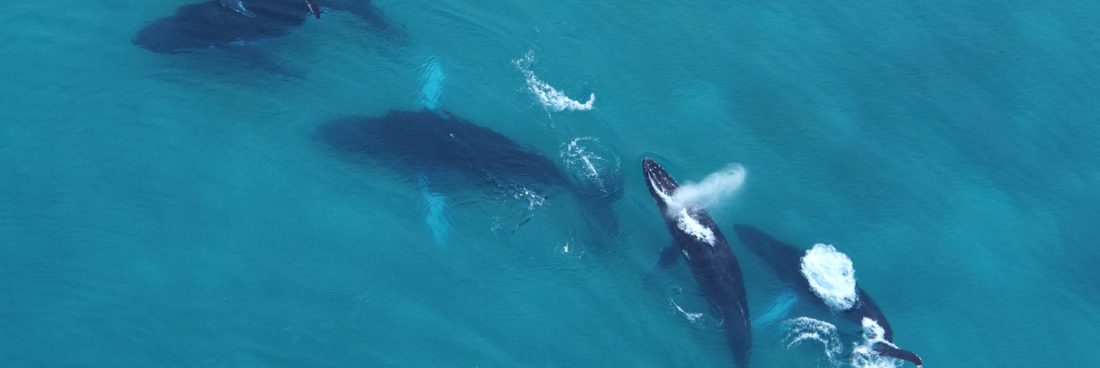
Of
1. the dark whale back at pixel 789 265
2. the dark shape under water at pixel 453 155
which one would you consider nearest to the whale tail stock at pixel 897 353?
the dark whale back at pixel 789 265

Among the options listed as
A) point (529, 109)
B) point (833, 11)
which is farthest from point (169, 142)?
point (833, 11)

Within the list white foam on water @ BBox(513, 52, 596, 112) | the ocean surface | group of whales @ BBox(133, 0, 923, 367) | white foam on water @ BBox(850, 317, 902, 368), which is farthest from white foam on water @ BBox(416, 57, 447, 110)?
white foam on water @ BBox(850, 317, 902, 368)

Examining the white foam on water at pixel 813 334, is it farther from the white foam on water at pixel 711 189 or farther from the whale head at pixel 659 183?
the whale head at pixel 659 183

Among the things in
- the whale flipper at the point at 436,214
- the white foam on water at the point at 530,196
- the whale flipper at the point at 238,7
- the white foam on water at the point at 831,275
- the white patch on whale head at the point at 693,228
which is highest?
the white foam on water at the point at 831,275

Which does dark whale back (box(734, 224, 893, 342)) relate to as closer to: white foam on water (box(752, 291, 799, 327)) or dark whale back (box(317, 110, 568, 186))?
white foam on water (box(752, 291, 799, 327))

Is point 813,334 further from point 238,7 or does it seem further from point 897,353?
point 238,7

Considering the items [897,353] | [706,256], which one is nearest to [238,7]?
[706,256]

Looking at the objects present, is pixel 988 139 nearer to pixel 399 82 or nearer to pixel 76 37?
pixel 399 82
